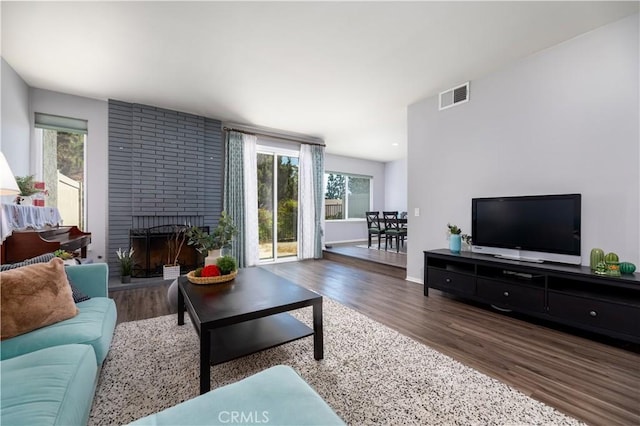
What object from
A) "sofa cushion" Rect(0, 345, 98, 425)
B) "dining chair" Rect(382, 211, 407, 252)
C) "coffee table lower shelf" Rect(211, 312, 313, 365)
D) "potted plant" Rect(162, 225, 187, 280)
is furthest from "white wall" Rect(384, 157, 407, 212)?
"sofa cushion" Rect(0, 345, 98, 425)

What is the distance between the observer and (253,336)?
189cm

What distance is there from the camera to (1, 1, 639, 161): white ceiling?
224cm

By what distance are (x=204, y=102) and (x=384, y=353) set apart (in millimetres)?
4017

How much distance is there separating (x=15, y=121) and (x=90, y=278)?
8.68ft

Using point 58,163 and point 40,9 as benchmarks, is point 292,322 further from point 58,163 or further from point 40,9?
point 58,163

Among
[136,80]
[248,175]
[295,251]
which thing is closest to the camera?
[136,80]

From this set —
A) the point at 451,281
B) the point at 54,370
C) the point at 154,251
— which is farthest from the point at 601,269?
the point at 154,251

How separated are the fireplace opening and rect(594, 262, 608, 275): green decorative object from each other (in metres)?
4.80

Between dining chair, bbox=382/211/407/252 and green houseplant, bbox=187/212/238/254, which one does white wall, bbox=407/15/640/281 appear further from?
green houseplant, bbox=187/212/238/254

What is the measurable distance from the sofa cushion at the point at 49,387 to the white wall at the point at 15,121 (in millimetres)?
3030

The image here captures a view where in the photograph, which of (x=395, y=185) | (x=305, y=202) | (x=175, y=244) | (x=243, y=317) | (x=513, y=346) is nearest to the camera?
(x=243, y=317)

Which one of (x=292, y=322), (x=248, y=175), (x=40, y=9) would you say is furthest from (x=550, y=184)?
(x=40, y=9)

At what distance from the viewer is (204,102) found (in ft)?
13.4

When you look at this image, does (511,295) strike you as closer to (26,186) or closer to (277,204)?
(277,204)
